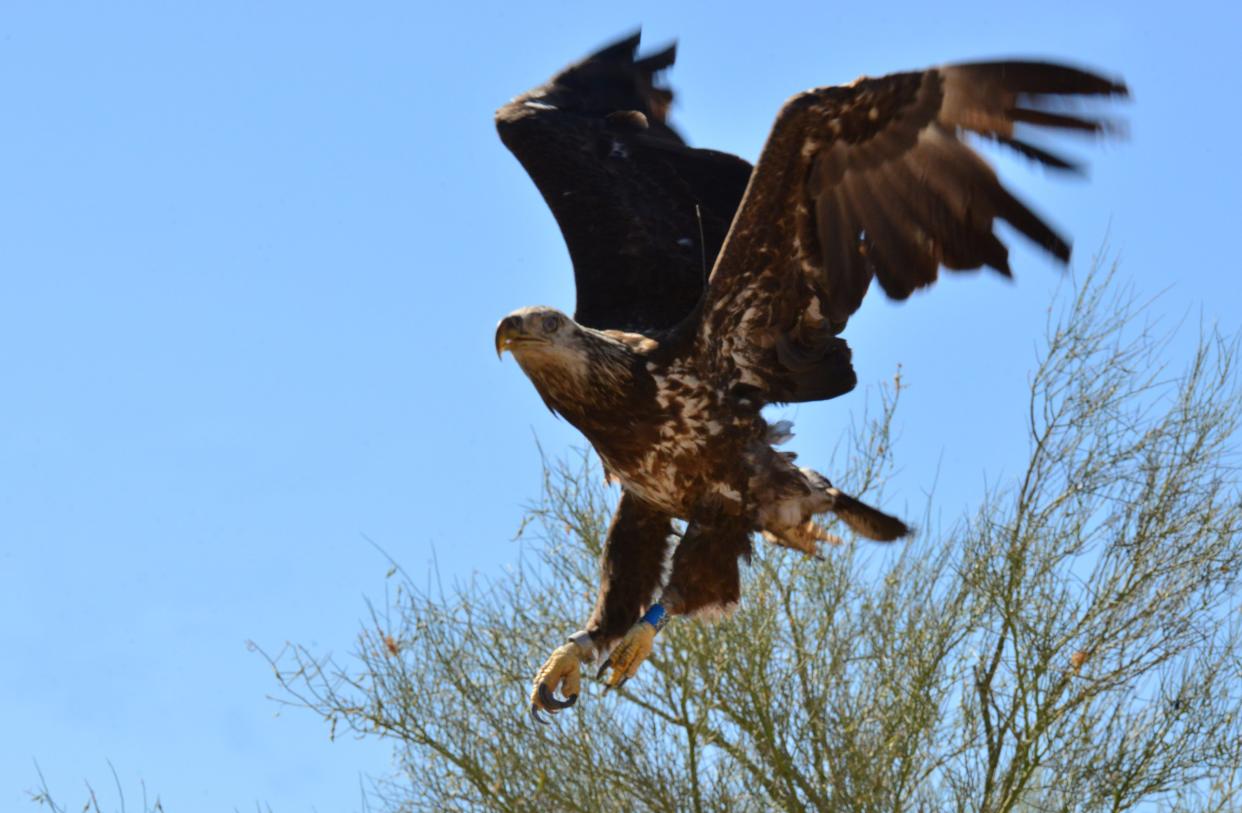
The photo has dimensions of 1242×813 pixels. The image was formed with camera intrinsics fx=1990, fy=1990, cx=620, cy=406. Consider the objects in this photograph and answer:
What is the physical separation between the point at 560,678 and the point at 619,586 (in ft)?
1.64

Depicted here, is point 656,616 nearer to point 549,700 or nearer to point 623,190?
point 549,700

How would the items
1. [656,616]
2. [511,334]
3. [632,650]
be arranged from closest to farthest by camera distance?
[511,334], [632,650], [656,616]

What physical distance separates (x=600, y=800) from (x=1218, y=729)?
11.5ft

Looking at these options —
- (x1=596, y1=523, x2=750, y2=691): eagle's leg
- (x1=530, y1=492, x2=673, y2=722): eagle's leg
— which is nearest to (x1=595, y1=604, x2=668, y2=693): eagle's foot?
(x1=596, y1=523, x2=750, y2=691): eagle's leg

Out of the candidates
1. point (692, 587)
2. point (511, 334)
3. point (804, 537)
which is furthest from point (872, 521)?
point (511, 334)

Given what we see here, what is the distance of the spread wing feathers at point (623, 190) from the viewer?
8.27 m

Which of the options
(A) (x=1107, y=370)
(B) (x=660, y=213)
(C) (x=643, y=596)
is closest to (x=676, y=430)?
(C) (x=643, y=596)

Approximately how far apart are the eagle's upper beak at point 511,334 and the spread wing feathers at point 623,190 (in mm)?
993

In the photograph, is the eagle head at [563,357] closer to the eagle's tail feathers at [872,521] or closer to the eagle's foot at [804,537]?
the eagle's foot at [804,537]

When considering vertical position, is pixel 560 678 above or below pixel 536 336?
below

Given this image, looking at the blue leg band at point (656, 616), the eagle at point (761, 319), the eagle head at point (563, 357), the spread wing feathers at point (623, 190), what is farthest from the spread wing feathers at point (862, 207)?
the blue leg band at point (656, 616)

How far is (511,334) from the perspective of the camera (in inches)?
277

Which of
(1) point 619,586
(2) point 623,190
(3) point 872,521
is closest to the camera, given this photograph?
(1) point 619,586

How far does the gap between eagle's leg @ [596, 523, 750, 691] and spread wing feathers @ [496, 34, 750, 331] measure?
1.03 metres
